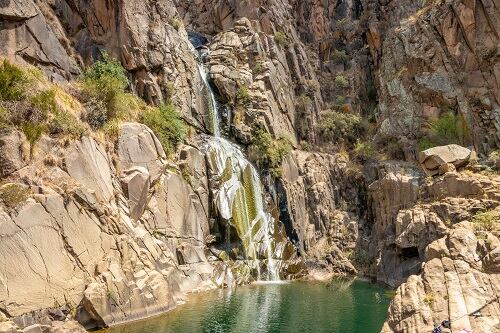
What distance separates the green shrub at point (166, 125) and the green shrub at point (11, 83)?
391 inches

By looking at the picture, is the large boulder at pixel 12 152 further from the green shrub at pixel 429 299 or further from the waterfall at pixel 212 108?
the waterfall at pixel 212 108

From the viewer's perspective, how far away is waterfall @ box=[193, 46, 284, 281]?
33.4m

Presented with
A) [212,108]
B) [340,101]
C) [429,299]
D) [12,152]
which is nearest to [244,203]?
[212,108]

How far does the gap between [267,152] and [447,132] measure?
16069 mm

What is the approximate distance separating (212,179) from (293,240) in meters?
9.89

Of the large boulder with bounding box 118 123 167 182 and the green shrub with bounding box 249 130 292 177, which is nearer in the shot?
the large boulder with bounding box 118 123 167 182

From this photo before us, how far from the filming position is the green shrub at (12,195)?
18.4m

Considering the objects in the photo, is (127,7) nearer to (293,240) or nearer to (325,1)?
(293,240)

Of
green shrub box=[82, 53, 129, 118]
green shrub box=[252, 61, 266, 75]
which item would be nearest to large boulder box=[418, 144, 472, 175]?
green shrub box=[252, 61, 266, 75]

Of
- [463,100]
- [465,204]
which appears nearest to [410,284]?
[465,204]

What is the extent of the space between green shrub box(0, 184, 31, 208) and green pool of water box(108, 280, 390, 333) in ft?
22.7

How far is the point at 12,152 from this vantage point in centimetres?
2005

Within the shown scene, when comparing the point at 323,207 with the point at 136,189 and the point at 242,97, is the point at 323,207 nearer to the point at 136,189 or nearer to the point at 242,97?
the point at 242,97

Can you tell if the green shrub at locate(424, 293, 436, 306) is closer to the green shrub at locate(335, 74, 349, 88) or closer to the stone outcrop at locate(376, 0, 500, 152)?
the stone outcrop at locate(376, 0, 500, 152)
